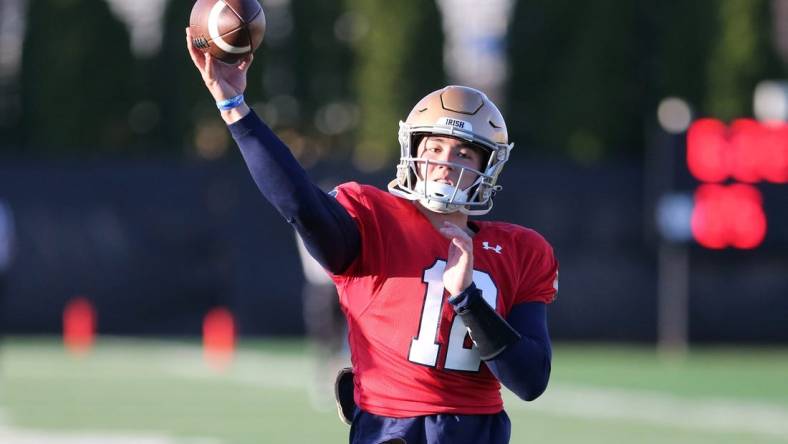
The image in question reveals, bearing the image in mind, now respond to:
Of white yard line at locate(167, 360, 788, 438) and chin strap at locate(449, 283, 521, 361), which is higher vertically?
white yard line at locate(167, 360, 788, 438)

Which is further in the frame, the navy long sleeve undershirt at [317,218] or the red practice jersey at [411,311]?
the red practice jersey at [411,311]

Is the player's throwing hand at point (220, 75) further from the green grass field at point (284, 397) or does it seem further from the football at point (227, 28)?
the green grass field at point (284, 397)

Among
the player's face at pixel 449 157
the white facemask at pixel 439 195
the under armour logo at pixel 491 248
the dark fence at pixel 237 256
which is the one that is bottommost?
the under armour logo at pixel 491 248

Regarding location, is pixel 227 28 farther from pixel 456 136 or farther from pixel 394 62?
pixel 394 62

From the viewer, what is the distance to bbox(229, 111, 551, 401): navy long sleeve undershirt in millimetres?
4203

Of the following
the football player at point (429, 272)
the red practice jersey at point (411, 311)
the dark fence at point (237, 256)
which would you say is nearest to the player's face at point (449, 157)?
the football player at point (429, 272)

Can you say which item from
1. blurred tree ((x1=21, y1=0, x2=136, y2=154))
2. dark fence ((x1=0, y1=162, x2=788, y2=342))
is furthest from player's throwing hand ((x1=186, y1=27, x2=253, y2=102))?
blurred tree ((x1=21, y1=0, x2=136, y2=154))

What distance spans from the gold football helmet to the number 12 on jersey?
19 centimetres

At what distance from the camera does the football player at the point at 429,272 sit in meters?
4.25

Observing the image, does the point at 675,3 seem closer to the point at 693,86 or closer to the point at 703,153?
the point at 693,86

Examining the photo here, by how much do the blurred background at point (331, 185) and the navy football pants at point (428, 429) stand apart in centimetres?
567

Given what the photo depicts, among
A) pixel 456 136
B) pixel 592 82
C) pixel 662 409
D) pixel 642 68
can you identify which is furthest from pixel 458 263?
pixel 642 68

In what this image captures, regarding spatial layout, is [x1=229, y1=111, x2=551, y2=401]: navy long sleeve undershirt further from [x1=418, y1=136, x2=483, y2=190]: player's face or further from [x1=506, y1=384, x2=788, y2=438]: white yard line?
[x1=506, y1=384, x2=788, y2=438]: white yard line

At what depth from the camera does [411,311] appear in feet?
14.5
